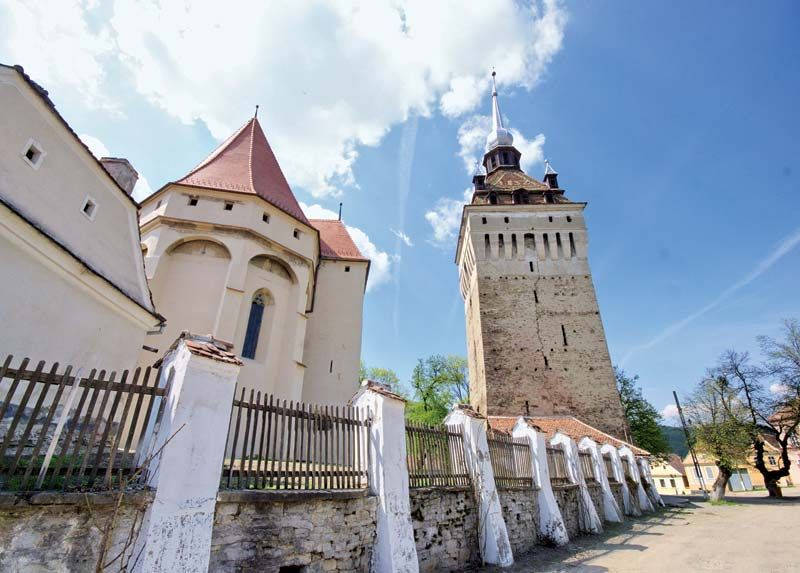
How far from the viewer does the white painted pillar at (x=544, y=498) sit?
948cm

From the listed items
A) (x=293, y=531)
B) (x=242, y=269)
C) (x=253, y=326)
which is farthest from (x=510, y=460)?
(x=242, y=269)

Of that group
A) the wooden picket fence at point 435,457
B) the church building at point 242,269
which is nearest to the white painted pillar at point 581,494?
the wooden picket fence at point 435,457

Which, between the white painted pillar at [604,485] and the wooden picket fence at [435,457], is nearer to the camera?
the wooden picket fence at [435,457]

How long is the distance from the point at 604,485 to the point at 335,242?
15.8 metres

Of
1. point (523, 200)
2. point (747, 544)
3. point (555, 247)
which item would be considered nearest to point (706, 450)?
point (555, 247)

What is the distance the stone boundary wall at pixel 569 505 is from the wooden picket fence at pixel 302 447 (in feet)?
23.4

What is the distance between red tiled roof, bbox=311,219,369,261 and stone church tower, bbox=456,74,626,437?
32.5 ft

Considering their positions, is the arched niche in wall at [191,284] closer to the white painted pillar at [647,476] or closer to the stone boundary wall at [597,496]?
the stone boundary wall at [597,496]

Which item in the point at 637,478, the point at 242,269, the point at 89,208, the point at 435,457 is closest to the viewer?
the point at 435,457

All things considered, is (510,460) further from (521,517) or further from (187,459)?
(187,459)

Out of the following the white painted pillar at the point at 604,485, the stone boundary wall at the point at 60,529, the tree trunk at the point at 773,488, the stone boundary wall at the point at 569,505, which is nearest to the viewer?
the stone boundary wall at the point at 60,529

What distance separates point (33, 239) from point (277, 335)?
7.84 m

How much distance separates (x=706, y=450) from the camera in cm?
2322

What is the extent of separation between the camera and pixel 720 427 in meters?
23.0
